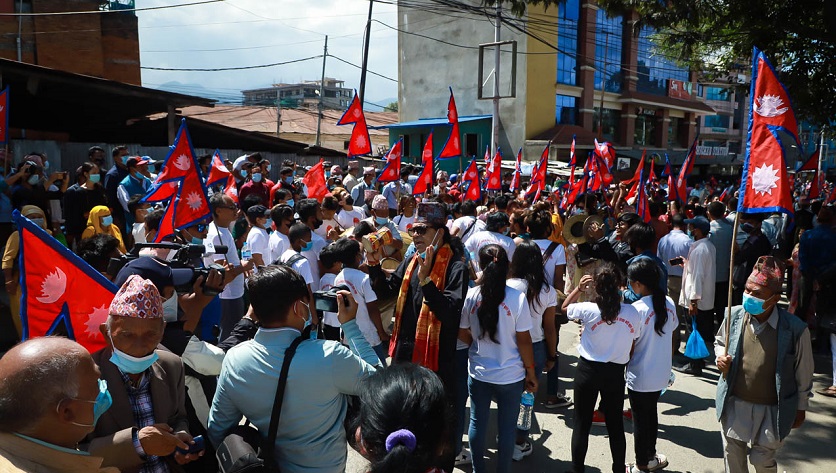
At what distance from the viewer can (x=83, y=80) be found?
38.8ft

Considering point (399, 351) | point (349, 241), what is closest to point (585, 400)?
point (399, 351)

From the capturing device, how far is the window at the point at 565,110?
32.3 meters

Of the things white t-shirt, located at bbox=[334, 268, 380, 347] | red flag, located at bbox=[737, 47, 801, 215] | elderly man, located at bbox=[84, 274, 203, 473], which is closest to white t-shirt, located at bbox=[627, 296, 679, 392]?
red flag, located at bbox=[737, 47, 801, 215]

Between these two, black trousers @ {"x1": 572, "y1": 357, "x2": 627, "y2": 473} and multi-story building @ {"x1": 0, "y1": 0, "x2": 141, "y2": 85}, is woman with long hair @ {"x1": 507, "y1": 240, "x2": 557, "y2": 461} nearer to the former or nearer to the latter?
black trousers @ {"x1": 572, "y1": 357, "x2": 627, "y2": 473}

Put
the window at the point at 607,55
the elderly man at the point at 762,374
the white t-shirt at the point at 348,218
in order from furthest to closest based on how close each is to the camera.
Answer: the window at the point at 607,55 < the white t-shirt at the point at 348,218 < the elderly man at the point at 762,374

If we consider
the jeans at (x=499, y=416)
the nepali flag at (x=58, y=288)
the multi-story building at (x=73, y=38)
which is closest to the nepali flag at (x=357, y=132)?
the jeans at (x=499, y=416)

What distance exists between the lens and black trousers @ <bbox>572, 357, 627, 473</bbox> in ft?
13.1

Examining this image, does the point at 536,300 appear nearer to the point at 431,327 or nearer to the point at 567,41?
the point at 431,327

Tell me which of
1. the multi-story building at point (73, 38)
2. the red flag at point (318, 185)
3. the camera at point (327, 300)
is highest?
the multi-story building at point (73, 38)

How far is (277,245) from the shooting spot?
5.82m

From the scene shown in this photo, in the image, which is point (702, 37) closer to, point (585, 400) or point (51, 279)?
point (585, 400)

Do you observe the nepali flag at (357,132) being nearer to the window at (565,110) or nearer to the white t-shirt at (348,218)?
the white t-shirt at (348,218)

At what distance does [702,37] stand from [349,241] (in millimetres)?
8351

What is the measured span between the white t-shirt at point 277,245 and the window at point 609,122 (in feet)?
106
